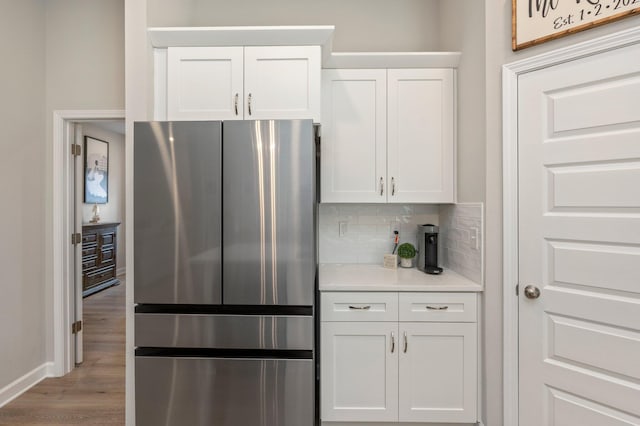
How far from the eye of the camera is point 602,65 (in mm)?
1409

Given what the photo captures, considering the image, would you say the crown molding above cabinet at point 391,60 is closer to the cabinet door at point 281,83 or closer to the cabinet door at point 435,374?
the cabinet door at point 281,83

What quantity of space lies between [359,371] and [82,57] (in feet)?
10.2

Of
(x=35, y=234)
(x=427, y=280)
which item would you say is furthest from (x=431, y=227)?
(x=35, y=234)

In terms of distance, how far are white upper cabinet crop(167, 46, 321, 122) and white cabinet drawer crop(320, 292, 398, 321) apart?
3.52 feet

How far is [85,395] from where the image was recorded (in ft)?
7.60

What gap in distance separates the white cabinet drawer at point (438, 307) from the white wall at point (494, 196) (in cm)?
10

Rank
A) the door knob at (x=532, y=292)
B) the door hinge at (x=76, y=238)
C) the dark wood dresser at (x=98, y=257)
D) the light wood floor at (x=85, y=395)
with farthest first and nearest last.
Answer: the dark wood dresser at (x=98, y=257) < the door hinge at (x=76, y=238) < the light wood floor at (x=85, y=395) < the door knob at (x=532, y=292)

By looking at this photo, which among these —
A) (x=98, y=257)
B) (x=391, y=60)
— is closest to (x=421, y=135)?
(x=391, y=60)

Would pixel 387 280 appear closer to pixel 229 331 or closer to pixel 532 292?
pixel 532 292

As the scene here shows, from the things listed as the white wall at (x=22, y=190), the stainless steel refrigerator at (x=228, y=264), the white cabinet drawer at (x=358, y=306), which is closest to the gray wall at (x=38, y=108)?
the white wall at (x=22, y=190)

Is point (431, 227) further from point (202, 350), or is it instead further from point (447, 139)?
point (202, 350)

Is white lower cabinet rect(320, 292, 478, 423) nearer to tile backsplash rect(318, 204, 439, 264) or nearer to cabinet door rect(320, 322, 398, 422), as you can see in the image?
cabinet door rect(320, 322, 398, 422)

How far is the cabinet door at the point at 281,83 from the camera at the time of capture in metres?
1.87

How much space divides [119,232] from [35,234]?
12.8 feet
